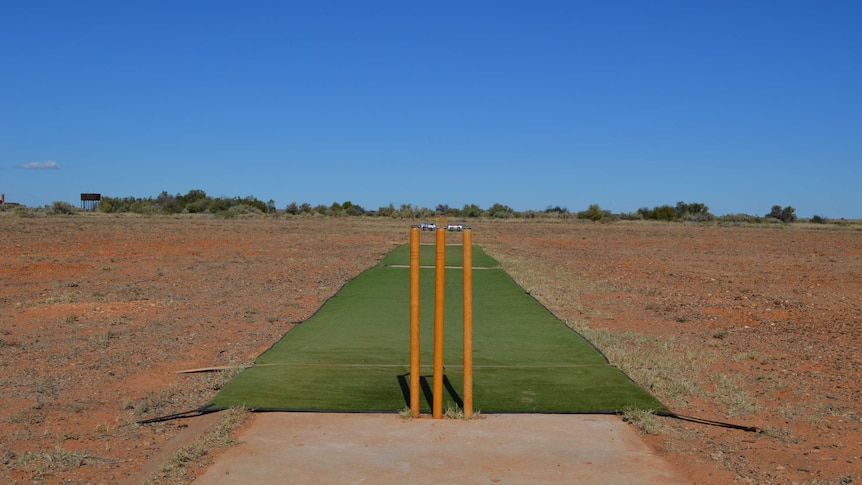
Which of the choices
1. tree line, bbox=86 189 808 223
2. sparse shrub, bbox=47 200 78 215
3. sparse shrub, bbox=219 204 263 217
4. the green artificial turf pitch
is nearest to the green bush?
tree line, bbox=86 189 808 223

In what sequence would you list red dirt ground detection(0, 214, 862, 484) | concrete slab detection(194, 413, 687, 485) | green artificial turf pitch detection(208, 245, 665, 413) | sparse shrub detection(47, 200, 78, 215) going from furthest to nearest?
sparse shrub detection(47, 200, 78, 215) < green artificial turf pitch detection(208, 245, 665, 413) < red dirt ground detection(0, 214, 862, 484) < concrete slab detection(194, 413, 687, 485)

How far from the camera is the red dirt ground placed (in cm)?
589

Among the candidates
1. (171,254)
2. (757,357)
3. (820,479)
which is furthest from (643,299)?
(171,254)

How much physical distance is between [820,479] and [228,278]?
15.6 metres

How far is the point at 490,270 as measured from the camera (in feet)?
66.0

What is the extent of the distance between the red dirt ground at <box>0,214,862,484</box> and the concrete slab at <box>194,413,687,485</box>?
0.32 m

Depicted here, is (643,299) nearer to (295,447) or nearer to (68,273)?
(295,447)

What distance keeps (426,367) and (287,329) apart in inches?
142

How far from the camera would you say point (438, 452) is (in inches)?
220

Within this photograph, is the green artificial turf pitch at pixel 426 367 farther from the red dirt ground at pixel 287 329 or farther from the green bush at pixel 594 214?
the green bush at pixel 594 214

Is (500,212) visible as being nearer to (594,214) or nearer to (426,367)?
(594,214)

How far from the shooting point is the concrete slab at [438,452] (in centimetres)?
516

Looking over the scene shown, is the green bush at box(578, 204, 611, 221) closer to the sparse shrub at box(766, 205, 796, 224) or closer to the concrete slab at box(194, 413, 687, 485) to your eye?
the sparse shrub at box(766, 205, 796, 224)

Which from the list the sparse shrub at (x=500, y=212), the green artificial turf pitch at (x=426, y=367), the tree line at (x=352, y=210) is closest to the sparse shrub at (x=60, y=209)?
the tree line at (x=352, y=210)
